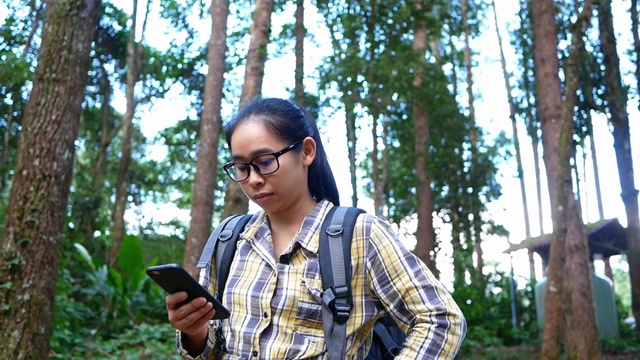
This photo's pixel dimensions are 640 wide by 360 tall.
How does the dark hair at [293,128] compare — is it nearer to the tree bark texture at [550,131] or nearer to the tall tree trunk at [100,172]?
the tree bark texture at [550,131]

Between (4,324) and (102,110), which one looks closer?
(4,324)

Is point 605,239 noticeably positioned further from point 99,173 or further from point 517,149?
point 99,173

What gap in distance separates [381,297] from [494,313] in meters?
16.1

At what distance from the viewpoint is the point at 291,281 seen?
1.77 metres

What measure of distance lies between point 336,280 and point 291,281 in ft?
0.42

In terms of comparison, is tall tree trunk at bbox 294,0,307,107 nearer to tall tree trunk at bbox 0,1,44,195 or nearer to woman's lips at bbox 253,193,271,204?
tall tree trunk at bbox 0,1,44,195

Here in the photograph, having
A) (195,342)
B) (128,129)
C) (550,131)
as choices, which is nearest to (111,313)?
(550,131)

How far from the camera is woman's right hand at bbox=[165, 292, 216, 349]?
5.61 ft

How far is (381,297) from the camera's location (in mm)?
1770

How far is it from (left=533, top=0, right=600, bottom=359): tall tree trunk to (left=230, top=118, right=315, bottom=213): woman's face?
25.7ft

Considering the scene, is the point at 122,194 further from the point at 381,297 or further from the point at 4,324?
the point at 381,297

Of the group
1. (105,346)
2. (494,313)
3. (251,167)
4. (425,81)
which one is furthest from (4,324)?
(494,313)

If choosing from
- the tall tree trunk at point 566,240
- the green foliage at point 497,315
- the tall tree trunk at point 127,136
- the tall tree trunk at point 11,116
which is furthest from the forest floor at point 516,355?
the tall tree trunk at point 11,116

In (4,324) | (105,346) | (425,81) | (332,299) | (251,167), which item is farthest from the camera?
(425,81)
